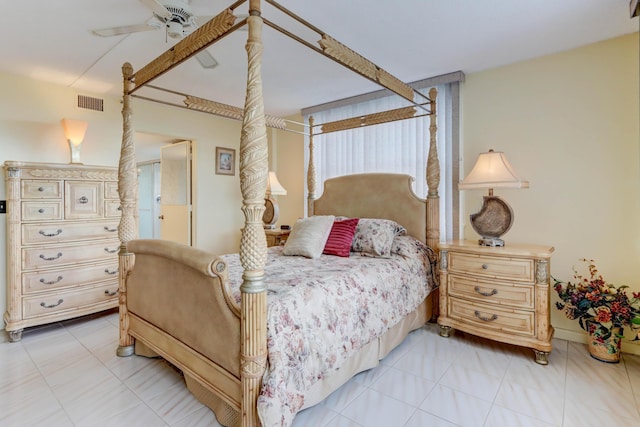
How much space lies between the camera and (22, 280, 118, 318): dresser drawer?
2.79 metres

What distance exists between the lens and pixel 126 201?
2.36 meters

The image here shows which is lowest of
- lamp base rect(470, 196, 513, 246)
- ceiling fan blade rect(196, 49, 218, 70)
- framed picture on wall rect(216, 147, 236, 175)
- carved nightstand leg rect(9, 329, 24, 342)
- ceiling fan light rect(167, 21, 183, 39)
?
carved nightstand leg rect(9, 329, 24, 342)

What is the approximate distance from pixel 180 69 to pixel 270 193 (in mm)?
1623

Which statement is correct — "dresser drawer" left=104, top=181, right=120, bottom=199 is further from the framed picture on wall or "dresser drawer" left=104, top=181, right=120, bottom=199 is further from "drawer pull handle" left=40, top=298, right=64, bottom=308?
the framed picture on wall

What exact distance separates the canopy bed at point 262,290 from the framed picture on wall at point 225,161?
5.33ft

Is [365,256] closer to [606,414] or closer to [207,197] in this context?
[606,414]

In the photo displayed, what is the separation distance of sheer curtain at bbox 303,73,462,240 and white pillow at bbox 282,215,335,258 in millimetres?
1153

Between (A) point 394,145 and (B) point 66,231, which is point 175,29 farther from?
(A) point 394,145

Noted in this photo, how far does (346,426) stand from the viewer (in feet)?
5.33

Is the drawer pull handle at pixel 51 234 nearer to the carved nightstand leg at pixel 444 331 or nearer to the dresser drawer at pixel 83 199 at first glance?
the dresser drawer at pixel 83 199

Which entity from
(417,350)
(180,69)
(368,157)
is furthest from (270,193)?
(417,350)

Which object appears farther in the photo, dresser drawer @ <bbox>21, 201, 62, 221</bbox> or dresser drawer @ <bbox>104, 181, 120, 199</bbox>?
dresser drawer @ <bbox>104, 181, 120, 199</bbox>

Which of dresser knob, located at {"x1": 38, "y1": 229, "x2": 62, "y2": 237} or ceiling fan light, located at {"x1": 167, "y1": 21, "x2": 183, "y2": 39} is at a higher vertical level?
ceiling fan light, located at {"x1": 167, "y1": 21, "x2": 183, "y2": 39}

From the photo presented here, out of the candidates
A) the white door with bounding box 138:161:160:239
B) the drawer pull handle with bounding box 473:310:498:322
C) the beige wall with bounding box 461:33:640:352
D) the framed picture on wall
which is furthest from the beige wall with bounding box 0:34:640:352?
the white door with bounding box 138:161:160:239
